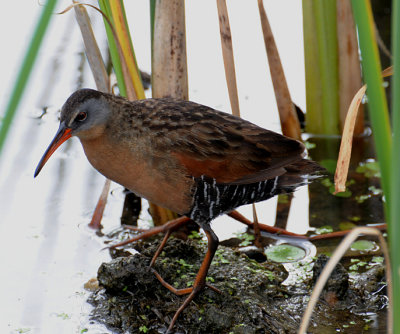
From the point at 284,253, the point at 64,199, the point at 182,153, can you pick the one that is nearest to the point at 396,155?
the point at 182,153

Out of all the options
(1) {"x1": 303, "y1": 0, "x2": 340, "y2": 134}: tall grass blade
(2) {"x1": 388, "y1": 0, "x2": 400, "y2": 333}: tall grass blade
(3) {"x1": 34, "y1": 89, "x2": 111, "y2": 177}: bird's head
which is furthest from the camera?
(1) {"x1": 303, "y1": 0, "x2": 340, "y2": 134}: tall grass blade

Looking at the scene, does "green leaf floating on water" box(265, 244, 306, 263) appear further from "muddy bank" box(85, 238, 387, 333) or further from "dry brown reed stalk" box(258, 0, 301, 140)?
"dry brown reed stalk" box(258, 0, 301, 140)

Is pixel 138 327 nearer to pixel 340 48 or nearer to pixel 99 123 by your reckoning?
pixel 99 123

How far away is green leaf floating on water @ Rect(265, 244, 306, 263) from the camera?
3609mm

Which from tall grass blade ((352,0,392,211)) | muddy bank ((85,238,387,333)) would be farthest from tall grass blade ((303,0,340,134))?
tall grass blade ((352,0,392,211))

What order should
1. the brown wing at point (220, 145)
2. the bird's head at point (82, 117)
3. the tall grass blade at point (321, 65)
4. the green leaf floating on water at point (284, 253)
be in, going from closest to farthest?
1. the bird's head at point (82, 117)
2. the brown wing at point (220, 145)
3. the green leaf floating on water at point (284, 253)
4. the tall grass blade at point (321, 65)

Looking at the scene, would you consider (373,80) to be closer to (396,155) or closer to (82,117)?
(396,155)

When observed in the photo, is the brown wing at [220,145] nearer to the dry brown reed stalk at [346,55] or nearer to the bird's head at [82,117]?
the bird's head at [82,117]

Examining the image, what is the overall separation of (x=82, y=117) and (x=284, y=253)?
148cm

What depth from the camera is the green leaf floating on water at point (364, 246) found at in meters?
3.65

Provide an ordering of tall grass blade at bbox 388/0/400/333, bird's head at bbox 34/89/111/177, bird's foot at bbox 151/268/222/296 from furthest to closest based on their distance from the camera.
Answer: bird's foot at bbox 151/268/222/296
bird's head at bbox 34/89/111/177
tall grass blade at bbox 388/0/400/333

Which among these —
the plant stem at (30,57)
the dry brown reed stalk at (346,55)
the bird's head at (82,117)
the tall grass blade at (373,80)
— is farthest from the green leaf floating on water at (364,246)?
the plant stem at (30,57)

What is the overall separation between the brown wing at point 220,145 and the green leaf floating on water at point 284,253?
74 centimetres

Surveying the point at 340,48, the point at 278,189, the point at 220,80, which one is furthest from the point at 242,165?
the point at 220,80
